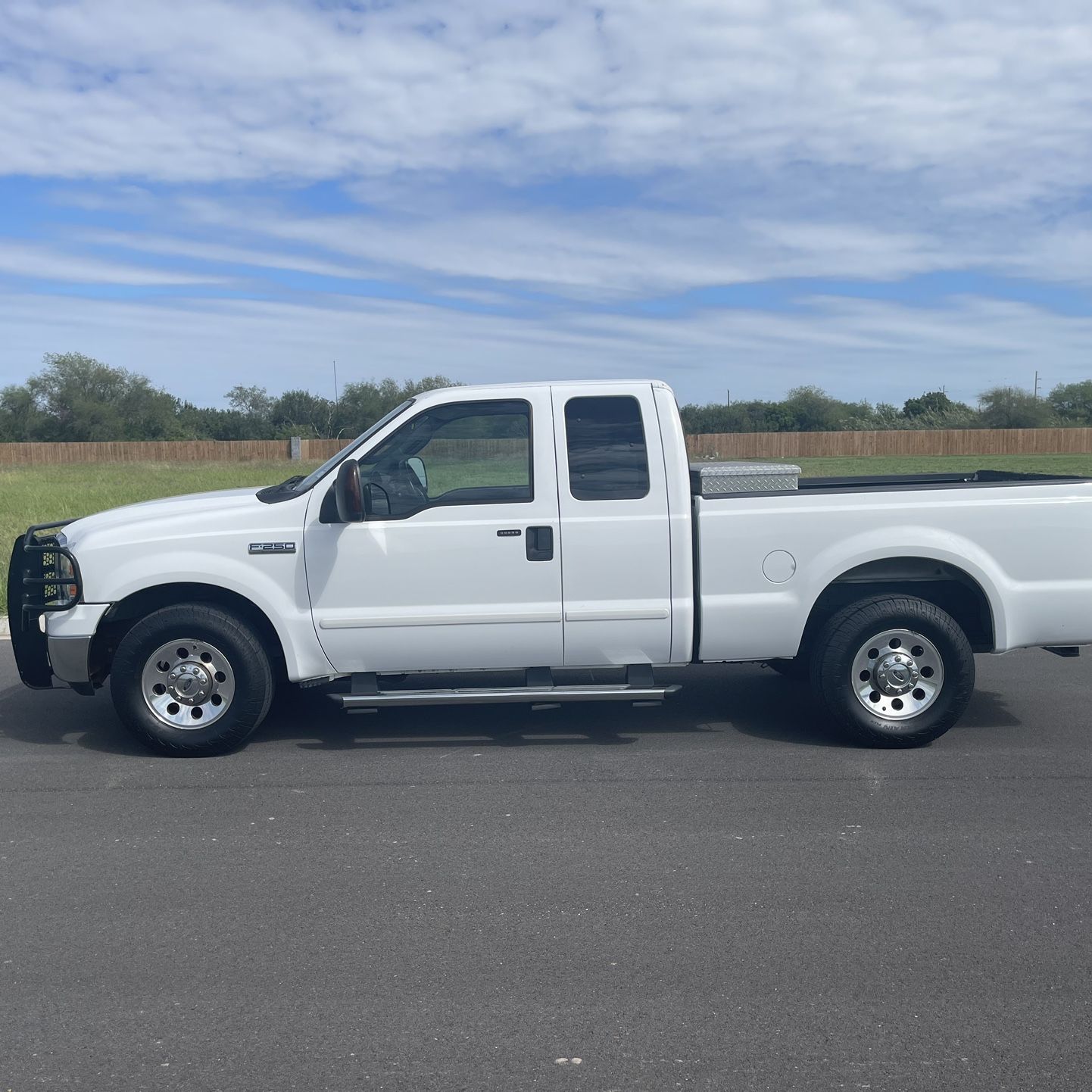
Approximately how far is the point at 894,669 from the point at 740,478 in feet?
4.65

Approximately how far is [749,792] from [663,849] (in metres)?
0.95

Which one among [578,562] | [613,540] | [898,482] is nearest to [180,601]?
[578,562]

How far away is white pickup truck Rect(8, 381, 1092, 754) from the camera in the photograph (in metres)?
6.45

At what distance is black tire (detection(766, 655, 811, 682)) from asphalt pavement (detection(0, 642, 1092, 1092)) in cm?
50

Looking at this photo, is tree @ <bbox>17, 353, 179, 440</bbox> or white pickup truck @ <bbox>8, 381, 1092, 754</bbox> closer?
white pickup truck @ <bbox>8, 381, 1092, 754</bbox>

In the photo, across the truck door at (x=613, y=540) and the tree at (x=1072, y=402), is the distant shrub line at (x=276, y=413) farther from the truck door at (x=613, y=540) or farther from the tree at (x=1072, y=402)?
the truck door at (x=613, y=540)

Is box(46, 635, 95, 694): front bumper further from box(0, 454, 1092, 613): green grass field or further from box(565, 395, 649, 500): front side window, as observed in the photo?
box(0, 454, 1092, 613): green grass field

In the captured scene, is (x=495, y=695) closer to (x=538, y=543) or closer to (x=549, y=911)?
(x=538, y=543)

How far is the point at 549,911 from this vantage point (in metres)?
4.47

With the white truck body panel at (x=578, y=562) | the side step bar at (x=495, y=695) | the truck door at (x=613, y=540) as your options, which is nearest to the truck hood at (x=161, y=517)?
the white truck body panel at (x=578, y=562)

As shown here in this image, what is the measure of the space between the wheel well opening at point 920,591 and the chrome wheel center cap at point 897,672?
41 cm

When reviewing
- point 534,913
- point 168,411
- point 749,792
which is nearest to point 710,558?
point 749,792

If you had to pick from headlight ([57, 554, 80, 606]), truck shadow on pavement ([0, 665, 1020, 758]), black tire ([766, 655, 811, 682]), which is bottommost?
truck shadow on pavement ([0, 665, 1020, 758])

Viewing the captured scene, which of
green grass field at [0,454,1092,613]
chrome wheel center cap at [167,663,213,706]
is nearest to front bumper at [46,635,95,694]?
chrome wheel center cap at [167,663,213,706]
